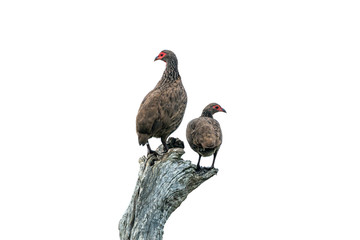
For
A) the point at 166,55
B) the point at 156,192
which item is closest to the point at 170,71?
the point at 166,55

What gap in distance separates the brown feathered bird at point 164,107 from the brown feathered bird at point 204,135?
306mm

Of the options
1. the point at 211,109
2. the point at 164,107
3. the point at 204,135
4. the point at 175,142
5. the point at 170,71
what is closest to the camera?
the point at 204,135

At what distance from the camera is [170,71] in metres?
9.12

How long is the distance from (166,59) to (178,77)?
38 centimetres

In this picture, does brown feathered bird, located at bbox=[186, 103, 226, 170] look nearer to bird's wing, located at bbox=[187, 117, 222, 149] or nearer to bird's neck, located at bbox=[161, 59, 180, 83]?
bird's wing, located at bbox=[187, 117, 222, 149]

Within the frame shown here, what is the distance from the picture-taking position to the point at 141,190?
28.5 ft

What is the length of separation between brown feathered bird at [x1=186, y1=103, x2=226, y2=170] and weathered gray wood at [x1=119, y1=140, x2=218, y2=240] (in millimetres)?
277

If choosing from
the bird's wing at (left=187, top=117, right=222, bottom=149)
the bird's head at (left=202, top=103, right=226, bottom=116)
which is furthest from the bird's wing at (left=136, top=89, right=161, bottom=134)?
the bird's head at (left=202, top=103, right=226, bottom=116)

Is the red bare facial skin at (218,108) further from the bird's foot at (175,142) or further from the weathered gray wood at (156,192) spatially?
the weathered gray wood at (156,192)

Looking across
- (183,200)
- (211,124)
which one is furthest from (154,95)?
(183,200)

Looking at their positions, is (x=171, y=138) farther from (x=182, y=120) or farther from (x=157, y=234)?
(x=157, y=234)

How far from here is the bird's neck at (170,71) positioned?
29.8 feet

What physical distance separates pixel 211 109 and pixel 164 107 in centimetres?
109

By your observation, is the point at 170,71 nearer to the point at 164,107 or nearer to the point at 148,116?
the point at 164,107
